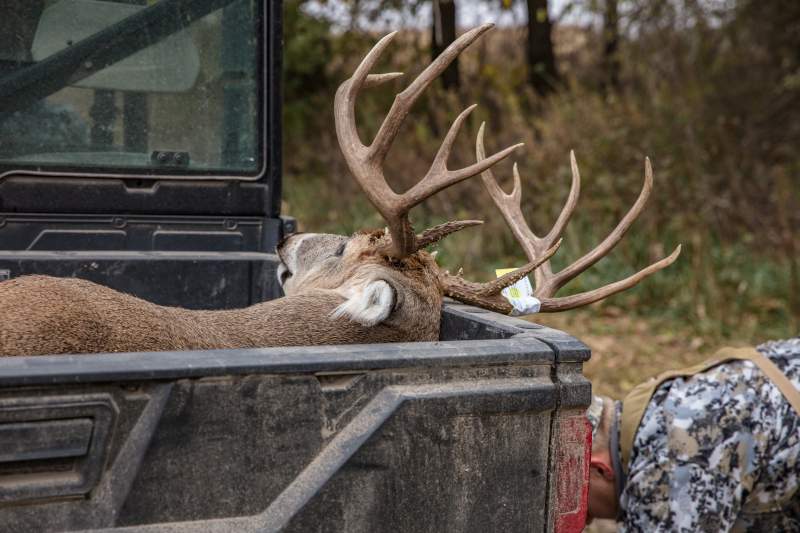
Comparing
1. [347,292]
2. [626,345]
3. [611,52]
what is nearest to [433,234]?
[347,292]

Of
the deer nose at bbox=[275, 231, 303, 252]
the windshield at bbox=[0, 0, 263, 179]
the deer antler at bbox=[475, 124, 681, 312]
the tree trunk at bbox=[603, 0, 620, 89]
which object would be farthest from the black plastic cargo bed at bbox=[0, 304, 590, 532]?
the tree trunk at bbox=[603, 0, 620, 89]

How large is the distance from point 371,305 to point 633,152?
856 centimetres

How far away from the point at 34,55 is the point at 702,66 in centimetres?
970

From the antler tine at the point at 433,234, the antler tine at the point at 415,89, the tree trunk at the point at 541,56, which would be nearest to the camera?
the antler tine at the point at 415,89

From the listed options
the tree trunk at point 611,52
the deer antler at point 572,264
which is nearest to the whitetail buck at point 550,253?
the deer antler at point 572,264

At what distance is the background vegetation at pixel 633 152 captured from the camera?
28.9ft

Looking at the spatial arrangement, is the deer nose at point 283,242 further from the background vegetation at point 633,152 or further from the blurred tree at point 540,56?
the blurred tree at point 540,56

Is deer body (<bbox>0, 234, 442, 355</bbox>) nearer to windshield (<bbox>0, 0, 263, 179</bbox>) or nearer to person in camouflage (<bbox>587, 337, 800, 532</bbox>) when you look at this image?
windshield (<bbox>0, 0, 263, 179</bbox>)

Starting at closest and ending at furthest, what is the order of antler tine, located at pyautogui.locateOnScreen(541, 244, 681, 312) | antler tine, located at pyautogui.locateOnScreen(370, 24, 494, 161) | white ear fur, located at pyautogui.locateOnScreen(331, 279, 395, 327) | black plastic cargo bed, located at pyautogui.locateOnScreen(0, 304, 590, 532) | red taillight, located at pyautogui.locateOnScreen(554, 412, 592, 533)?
black plastic cargo bed, located at pyautogui.locateOnScreen(0, 304, 590, 532) < red taillight, located at pyautogui.locateOnScreen(554, 412, 592, 533) < antler tine, located at pyautogui.locateOnScreen(370, 24, 494, 161) < white ear fur, located at pyautogui.locateOnScreen(331, 279, 395, 327) < antler tine, located at pyautogui.locateOnScreen(541, 244, 681, 312)

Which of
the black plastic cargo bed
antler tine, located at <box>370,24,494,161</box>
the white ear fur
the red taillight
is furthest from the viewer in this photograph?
the white ear fur

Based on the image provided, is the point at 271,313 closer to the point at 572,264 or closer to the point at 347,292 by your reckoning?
the point at 347,292

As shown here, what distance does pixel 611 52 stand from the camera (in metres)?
13.0

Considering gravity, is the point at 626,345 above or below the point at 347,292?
below

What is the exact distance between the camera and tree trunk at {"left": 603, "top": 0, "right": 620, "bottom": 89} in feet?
40.7
